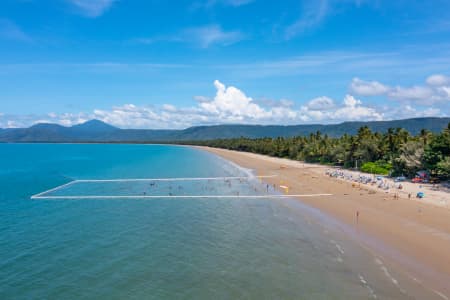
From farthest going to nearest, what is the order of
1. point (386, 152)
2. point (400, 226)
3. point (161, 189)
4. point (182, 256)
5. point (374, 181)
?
1. point (386, 152)
2. point (374, 181)
3. point (161, 189)
4. point (400, 226)
5. point (182, 256)

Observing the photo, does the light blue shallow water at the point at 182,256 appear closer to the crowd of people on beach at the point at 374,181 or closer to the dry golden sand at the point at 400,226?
the dry golden sand at the point at 400,226

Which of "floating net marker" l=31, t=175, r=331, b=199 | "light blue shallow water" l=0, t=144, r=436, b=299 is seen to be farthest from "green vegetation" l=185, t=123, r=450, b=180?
"light blue shallow water" l=0, t=144, r=436, b=299


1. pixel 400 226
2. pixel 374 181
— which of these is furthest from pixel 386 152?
pixel 400 226

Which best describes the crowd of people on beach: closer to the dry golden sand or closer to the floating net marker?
the dry golden sand

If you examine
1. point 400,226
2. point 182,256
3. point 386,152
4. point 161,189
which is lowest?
point 161,189

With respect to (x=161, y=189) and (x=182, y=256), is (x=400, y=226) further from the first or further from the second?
(x=161, y=189)
